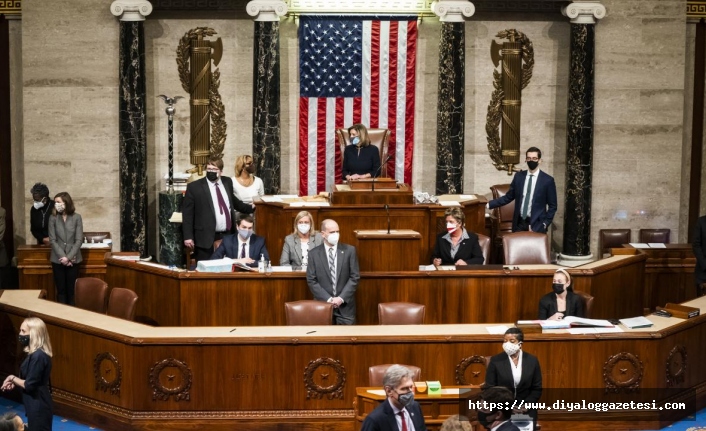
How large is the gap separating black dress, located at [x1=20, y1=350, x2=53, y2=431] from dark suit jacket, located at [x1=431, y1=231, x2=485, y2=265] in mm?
4868

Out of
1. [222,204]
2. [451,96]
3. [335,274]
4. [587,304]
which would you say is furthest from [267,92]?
[587,304]

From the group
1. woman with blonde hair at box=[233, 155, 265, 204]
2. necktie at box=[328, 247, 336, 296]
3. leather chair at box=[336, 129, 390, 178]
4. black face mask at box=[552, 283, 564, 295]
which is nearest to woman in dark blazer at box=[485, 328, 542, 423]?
black face mask at box=[552, 283, 564, 295]

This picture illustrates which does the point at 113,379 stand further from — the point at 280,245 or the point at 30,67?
the point at 30,67

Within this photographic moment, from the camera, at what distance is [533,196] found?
14.7 m

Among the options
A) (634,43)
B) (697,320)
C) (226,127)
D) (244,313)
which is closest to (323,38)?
(226,127)

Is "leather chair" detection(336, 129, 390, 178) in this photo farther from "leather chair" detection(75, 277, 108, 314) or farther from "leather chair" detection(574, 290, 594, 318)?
"leather chair" detection(574, 290, 594, 318)

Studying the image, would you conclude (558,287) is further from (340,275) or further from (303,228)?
(303,228)

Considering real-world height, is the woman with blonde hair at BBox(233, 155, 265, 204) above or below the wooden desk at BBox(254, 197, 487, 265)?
above

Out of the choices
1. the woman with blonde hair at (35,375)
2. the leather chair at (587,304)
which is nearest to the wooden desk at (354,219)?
the leather chair at (587,304)

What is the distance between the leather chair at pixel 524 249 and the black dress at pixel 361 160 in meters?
2.80

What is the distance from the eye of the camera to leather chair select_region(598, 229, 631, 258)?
16.9 m

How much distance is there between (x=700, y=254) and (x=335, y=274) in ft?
15.5

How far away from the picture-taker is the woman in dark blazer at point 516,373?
966cm

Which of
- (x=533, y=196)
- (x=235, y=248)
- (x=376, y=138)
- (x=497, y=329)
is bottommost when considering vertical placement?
(x=497, y=329)
